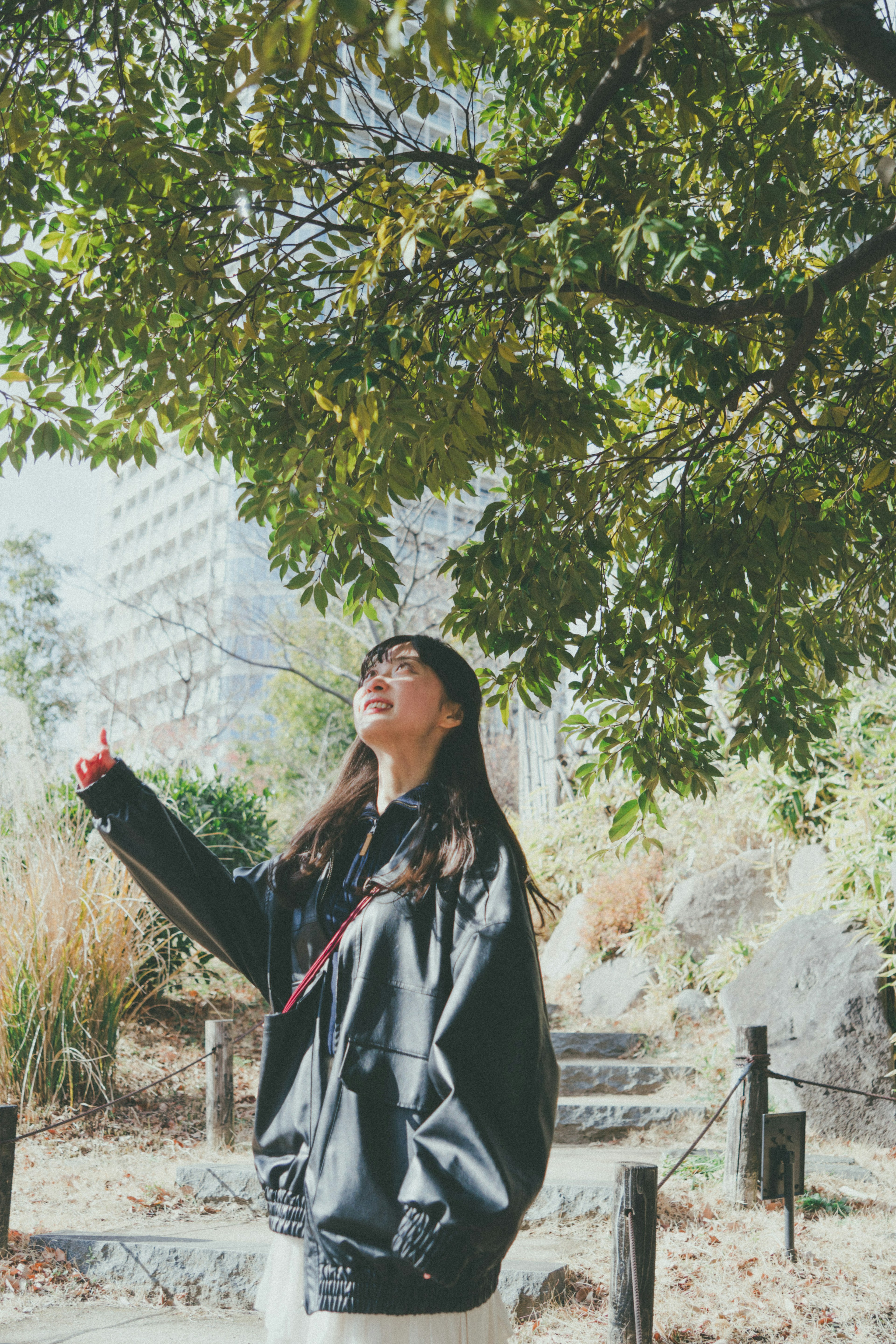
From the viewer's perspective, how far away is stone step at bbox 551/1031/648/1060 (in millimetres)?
7539

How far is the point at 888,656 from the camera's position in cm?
347

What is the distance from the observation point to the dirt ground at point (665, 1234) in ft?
11.1

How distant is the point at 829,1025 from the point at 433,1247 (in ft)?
16.3

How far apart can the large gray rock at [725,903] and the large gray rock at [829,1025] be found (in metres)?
1.64

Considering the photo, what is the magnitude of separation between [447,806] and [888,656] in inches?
84.9

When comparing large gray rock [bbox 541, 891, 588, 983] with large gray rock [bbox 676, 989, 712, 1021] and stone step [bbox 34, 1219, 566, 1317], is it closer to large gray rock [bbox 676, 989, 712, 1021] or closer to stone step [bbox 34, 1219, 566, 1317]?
large gray rock [bbox 676, 989, 712, 1021]

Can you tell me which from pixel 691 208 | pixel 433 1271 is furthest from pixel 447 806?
pixel 691 208

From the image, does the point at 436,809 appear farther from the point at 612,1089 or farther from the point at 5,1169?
the point at 612,1089

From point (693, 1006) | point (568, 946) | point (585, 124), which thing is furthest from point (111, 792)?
point (568, 946)

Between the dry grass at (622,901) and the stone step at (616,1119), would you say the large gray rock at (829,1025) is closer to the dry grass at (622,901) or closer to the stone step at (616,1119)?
the stone step at (616,1119)

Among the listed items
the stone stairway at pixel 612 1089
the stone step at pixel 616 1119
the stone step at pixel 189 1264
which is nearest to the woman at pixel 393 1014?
the stone step at pixel 189 1264

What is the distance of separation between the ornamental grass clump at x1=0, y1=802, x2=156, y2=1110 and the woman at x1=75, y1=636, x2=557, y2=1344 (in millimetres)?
3768

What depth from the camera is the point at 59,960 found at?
5.46 m

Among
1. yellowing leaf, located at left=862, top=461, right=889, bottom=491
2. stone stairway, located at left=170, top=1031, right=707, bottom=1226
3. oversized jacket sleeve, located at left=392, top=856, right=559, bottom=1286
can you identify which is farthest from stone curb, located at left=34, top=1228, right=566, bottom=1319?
yellowing leaf, located at left=862, top=461, right=889, bottom=491
